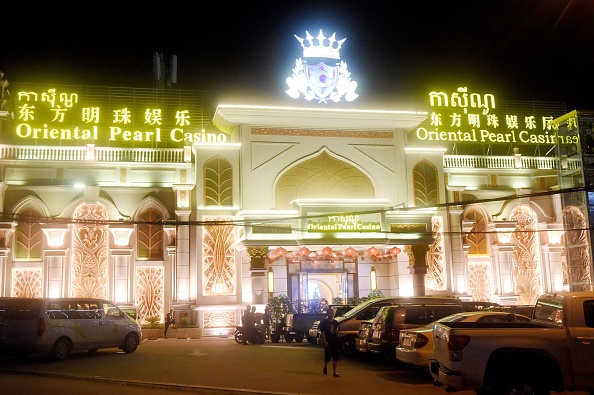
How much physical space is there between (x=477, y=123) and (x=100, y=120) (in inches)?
760

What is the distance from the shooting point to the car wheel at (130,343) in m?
20.3

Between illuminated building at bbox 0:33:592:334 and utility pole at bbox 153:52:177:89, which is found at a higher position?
utility pole at bbox 153:52:177:89

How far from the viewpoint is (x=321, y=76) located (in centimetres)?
2908

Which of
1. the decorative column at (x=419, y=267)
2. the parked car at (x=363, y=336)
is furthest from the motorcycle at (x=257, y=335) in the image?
the decorative column at (x=419, y=267)

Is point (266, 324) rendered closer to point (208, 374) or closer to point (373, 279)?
point (373, 279)

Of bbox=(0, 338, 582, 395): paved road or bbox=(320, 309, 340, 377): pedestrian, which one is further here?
bbox=(320, 309, 340, 377): pedestrian

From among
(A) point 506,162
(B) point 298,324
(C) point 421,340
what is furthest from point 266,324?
(A) point 506,162

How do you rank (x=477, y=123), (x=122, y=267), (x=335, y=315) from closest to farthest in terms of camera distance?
1. (x=335, y=315)
2. (x=122, y=267)
3. (x=477, y=123)

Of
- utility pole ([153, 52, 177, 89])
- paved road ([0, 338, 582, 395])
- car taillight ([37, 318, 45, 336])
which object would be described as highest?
utility pole ([153, 52, 177, 89])

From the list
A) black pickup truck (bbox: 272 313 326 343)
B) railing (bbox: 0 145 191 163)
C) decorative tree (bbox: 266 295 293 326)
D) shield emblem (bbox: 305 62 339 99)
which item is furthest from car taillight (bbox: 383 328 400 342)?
railing (bbox: 0 145 191 163)

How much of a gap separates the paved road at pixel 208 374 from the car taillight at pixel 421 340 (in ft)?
2.77

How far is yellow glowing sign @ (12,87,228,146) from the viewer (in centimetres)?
3042

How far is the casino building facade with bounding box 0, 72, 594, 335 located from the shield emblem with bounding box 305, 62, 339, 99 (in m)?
0.82

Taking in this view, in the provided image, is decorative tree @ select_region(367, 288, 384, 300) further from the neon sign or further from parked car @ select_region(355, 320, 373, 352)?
parked car @ select_region(355, 320, 373, 352)
